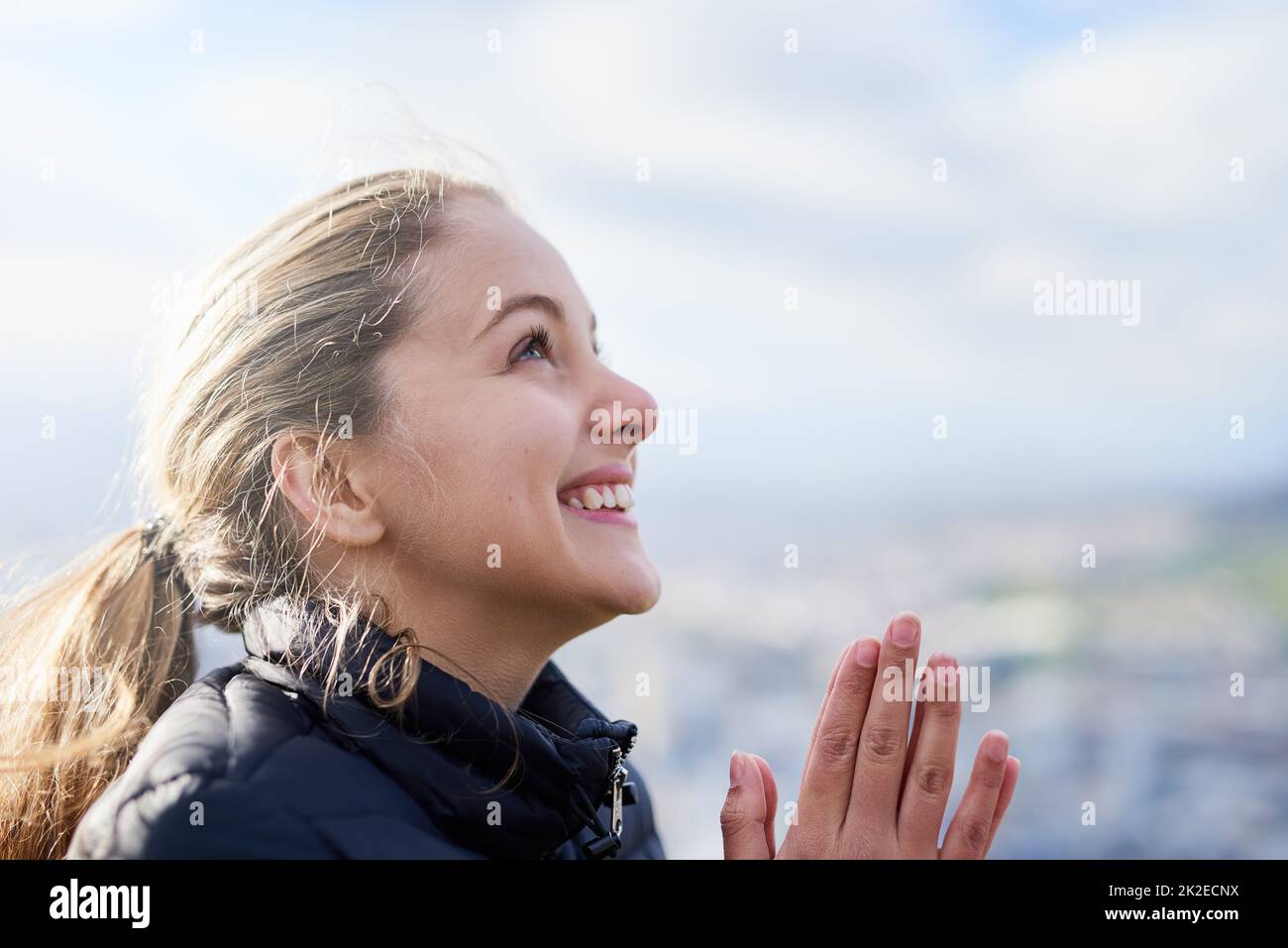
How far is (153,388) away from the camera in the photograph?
2.36 meters

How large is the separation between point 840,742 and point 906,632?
0.28 meters

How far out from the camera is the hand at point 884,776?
188 cm

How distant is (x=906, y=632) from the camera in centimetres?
184

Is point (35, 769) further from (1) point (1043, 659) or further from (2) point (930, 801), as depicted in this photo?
(1) point (1043, 659)

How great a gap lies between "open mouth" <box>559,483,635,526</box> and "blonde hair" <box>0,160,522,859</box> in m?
0.43

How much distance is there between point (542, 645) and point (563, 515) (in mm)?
314

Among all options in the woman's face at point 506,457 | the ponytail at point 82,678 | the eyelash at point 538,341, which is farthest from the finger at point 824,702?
the ponytail at point 82,678

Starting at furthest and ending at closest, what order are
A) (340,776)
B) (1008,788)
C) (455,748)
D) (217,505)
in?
(217,505)
(1008,788)
(455,748)
(340,776)

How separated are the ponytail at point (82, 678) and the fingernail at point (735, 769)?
47.3 inches

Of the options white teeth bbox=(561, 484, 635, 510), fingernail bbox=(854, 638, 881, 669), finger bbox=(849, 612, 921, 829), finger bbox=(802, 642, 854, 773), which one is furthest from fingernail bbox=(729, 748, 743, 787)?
white teeth bbox=(561, 484, 635, 510)

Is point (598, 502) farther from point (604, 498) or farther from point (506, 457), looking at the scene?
point (506, 457)

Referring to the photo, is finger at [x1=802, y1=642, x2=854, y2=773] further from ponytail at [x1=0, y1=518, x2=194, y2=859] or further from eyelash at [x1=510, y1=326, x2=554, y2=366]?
ponytail at [x1=0, y1=518, x2=194, y2=859]

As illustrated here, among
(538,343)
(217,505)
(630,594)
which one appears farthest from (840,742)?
(217,505)

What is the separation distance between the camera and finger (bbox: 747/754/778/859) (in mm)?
2039
